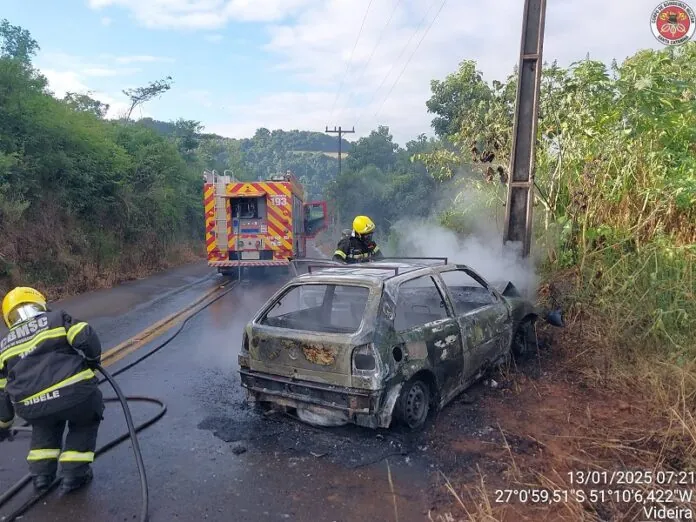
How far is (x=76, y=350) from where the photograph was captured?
3742 millimetres

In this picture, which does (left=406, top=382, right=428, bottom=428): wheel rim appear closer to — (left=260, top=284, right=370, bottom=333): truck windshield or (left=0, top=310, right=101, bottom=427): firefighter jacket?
(left=260, top=284, right=370, bottom=333): truck windshield

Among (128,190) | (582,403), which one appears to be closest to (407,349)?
(582,403)

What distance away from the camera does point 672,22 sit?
8539 mm

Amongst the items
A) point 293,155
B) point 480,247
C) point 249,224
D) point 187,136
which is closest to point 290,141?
point 293,155

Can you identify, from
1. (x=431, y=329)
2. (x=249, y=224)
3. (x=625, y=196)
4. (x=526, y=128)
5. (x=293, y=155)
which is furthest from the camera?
(x=293, y=155)

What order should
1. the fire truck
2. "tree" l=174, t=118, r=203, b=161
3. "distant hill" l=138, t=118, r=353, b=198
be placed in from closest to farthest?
the fire truck, "tree" l=174, t=118, r=203, b=161, "distant hill" l=138, t=118, r=353, b=198

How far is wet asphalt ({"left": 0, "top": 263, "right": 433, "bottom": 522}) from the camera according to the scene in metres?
3.49

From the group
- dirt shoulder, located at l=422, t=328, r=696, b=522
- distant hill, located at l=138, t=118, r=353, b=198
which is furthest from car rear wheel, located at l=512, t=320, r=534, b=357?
distant hill, located at l=138, t=118, r=353, b=198

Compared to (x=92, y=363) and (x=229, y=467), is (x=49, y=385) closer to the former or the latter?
(x=92, y=363)

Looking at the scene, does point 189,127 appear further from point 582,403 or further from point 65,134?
point 582,403

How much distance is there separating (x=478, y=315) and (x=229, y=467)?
2.81 m

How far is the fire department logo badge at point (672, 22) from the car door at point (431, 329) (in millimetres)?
6453

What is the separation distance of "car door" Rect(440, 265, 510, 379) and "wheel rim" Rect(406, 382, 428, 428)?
0.73 meters

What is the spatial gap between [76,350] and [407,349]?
8.02 feet
